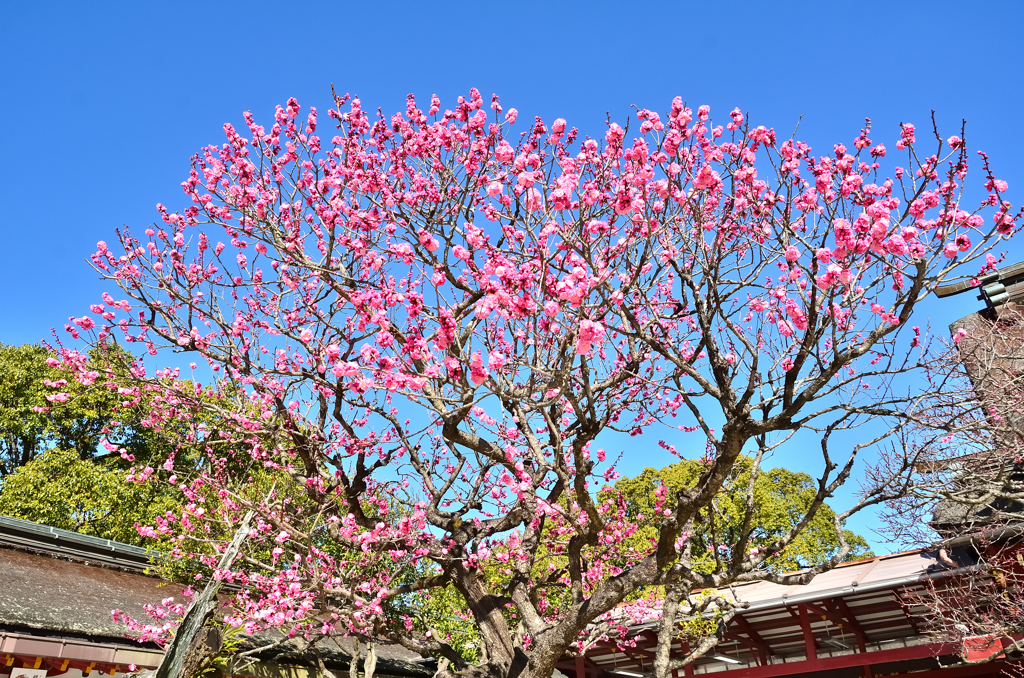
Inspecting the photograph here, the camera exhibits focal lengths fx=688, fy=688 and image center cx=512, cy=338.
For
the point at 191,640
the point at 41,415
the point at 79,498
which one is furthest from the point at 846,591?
the point at 41,415

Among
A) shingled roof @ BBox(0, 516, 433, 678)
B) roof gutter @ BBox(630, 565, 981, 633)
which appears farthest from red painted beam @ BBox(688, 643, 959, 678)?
shingled roof @ BBox(0, 516, 433, 678)

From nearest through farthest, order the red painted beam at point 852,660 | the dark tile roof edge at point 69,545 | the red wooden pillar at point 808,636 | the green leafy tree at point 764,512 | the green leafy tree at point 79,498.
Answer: the dark tile roof edge at point 69,545, the red painted beam at point 852,660, the red wooden pillar at point 808,636, the green leafy tree at point 79,498, the green leafy tree at point 764,512

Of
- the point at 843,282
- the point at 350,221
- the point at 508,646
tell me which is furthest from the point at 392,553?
the point at 843,282

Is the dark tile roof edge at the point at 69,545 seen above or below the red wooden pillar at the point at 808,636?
above

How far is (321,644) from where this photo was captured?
11.3 meters

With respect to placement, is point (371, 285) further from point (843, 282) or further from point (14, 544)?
point (14, 544)

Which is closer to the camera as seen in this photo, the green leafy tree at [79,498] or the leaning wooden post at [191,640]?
the leaning wooden post at [191,640]

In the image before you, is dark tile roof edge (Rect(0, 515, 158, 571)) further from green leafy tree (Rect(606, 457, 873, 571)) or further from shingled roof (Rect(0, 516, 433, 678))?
green leafy tree (Rect(606, 457, 873, 571))

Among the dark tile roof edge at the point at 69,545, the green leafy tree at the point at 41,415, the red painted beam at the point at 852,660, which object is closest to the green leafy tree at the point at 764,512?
the red painted beam at the point at 852,660

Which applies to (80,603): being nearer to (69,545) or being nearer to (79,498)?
(69,545)

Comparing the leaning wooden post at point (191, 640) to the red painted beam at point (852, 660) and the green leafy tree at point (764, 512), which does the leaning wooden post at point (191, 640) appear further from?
the green leafy tree at point (764, 512)

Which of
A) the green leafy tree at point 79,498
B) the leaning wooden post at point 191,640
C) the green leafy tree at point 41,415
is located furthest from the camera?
the green leafy tree at point 41,415

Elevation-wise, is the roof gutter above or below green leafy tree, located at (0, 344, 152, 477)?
below

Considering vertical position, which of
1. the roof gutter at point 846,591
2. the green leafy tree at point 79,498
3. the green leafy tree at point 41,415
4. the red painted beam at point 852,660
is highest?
the green leafy tree at point 41,415
